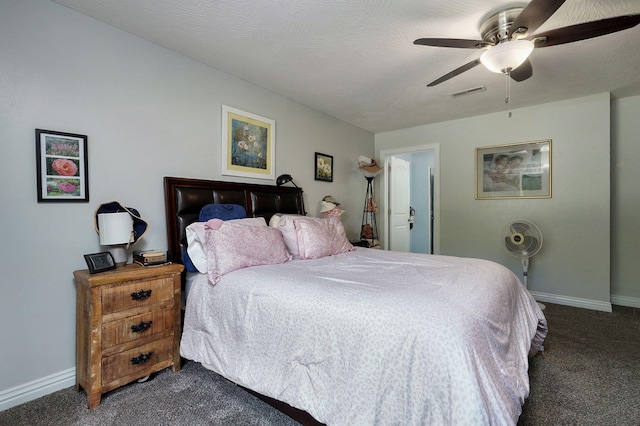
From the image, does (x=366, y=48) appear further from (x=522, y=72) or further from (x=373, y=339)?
(x=373, y=339)

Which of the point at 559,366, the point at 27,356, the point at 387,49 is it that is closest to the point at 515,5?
the point at 387,49

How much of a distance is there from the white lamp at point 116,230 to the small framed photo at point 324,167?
7.59 feet

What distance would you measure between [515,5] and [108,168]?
290 cm

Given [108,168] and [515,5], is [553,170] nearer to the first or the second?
[515,5]

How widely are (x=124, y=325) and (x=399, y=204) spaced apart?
168 inches

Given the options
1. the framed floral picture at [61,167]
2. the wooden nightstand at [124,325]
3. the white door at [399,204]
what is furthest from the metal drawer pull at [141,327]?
the white door at [399,204]

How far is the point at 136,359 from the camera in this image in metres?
1.79

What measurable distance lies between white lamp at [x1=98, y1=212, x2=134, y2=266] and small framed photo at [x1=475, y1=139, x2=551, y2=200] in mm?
4097

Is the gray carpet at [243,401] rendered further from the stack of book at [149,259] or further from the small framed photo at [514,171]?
the small framed photo at [514,171]

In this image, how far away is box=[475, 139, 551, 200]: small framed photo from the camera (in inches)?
142

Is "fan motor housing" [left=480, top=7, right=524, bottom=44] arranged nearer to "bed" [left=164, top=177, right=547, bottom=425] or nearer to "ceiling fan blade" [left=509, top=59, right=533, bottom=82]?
"ceiling fan blade" [left=509, top=59, right=533, bottom=82]

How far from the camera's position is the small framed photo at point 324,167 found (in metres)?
3.81

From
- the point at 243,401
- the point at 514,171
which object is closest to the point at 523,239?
the point at 514,171

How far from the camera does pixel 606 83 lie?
117 inches
